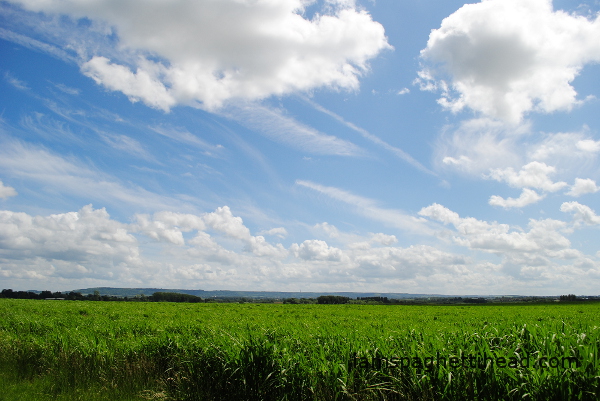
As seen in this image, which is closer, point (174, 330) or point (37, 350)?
point (37, 350)

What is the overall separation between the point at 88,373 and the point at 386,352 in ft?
29.8

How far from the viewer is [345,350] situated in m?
7.30

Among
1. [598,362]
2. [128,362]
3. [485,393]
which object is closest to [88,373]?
[128,362]

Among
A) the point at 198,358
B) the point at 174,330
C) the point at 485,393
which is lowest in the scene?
the point at 174,330

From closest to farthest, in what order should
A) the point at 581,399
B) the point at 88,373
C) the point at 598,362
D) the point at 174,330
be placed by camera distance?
the point at 581,399 < the point at 598,362 < the point at 88,373 < the point at 174,330

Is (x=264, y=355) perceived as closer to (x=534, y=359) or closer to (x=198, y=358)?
(x=198, y=358)

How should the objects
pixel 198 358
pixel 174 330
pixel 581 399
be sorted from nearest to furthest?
pixel 581 399
pixel 198 358
pixel 174 330

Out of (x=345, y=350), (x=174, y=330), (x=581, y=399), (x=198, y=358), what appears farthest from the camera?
(x=174, y=330)

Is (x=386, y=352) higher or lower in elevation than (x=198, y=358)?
higher

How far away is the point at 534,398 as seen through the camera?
4.46 meters

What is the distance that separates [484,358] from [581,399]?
140 cm

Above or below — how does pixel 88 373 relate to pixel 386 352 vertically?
below

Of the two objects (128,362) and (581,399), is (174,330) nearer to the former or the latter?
(128,362)

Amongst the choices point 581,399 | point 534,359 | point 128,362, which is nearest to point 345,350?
point 534,359
